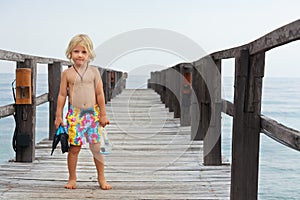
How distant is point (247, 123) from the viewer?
2.89 meters

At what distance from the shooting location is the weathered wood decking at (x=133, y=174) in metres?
3.58

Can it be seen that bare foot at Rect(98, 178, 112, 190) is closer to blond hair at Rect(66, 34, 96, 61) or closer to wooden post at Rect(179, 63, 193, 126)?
blond hair at Rect(66, 34, 96, 61)

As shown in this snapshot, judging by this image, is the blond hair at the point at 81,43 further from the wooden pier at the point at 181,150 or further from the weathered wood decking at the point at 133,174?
the weathered wood decking at the point at 133,174

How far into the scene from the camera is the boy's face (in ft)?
11.6

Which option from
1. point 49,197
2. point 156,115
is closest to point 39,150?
point 49,197

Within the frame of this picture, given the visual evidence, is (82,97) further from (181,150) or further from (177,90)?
(177,90)

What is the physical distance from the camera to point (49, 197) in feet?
11.3

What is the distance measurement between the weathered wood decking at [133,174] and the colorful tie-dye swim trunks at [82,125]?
398mm

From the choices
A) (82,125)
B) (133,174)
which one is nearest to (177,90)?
(133,174)

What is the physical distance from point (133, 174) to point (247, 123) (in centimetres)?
161

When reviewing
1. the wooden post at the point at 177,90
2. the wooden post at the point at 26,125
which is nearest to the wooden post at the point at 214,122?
the wooden post at the point at 26,125

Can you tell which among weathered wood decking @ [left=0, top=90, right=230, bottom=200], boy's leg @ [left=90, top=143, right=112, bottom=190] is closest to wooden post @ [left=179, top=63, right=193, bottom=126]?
weathered wood decking @ [left=0, top=90, right=230, bottom=200]

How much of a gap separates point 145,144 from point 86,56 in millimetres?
2557

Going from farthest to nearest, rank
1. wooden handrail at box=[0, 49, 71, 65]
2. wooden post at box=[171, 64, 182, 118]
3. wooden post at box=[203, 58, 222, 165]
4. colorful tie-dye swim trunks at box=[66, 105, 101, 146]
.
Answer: wooden post at box=[171, 64, 182, 118]
wooden post at box=[203, 58, 222, 165]
wooden handrail at box=[0, 49, 71, 65]
colorful tie-dye swim trunks at box=[66, 105, 101, 146]
